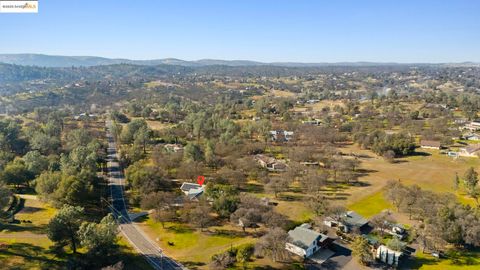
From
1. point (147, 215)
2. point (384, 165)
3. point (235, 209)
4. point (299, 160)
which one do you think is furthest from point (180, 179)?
point (384, 165)

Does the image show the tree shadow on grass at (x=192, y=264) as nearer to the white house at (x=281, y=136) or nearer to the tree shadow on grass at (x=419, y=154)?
the white house at (x=281, y=136)

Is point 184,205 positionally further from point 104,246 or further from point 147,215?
point 104,246

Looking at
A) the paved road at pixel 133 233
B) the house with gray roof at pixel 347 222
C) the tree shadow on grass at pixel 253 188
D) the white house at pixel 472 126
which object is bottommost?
the paved road at pixel 133 233

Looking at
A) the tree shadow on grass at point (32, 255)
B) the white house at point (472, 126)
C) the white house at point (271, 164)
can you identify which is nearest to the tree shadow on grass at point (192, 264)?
the tree shadow on grass at point (32, 255)

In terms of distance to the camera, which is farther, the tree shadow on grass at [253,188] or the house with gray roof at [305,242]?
the tree shadow on grass at [253,188]

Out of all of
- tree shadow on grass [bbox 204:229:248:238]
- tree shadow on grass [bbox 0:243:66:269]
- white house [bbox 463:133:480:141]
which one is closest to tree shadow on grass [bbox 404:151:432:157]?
white house [bbox 463:133:480:141]

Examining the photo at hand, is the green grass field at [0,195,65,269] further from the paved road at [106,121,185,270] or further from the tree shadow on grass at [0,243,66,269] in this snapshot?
the paved road at [106,121,185,270]
